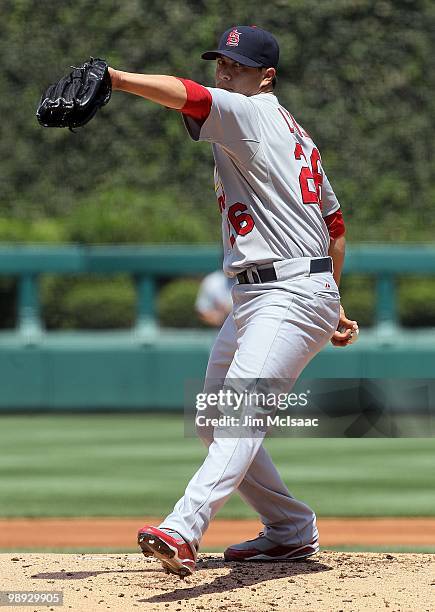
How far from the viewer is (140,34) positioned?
13648 mm

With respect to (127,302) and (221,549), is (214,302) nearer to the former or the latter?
(221,549)

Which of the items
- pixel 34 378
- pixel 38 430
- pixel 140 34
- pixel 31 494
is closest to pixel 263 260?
pixel 31 494

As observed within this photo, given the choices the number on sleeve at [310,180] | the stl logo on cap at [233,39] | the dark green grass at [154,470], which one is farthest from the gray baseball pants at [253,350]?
the dark green grass at [154,470]

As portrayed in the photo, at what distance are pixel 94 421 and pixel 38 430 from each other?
65 cm

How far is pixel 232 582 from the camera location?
3.41m

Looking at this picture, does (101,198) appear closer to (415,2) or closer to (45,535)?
(415,2)

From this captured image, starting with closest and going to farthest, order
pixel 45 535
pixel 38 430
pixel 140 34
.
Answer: pixel 45 535, pixel 38 430, pixel 140 34

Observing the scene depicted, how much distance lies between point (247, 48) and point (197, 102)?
0.33 meters

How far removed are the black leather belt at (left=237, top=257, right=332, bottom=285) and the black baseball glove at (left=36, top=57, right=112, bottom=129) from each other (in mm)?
613

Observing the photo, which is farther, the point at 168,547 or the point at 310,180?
the point at 310,180

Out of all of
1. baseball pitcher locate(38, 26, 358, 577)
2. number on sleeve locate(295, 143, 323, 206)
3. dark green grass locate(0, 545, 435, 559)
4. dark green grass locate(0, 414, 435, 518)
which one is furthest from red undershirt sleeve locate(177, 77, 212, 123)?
dark green grass locate(0, 414, 435, 518)

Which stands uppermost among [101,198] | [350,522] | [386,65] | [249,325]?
[386,65]

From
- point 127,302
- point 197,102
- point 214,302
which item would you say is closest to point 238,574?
point 197,102

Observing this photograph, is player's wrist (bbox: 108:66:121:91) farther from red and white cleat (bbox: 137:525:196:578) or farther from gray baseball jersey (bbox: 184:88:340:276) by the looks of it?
red and white cleat (bbox: 137:525:196:578)
